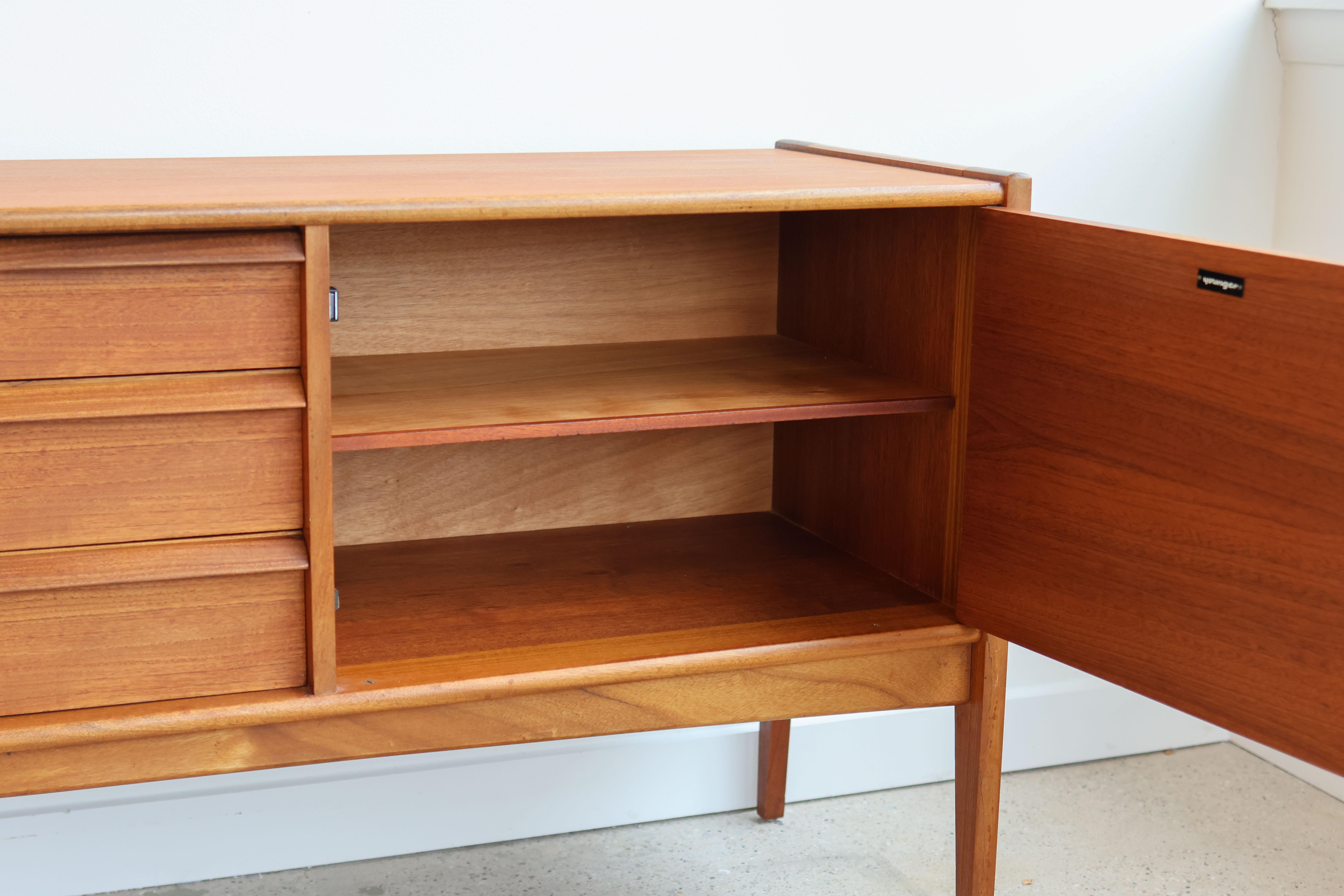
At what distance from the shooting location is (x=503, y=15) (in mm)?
1658

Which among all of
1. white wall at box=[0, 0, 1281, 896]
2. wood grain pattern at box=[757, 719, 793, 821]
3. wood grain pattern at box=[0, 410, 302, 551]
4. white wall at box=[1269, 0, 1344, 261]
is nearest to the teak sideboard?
wood grain pattern at box=[0, 410, 302, 551]

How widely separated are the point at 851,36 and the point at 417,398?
0.89 metres

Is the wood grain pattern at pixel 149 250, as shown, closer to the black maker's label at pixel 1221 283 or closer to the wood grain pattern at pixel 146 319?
the wood grain pattern at pixel 146 319

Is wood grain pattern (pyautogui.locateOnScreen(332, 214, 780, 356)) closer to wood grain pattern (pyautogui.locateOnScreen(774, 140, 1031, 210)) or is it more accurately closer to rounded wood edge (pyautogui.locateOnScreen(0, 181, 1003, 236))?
wood grain pattern (pyautogui.locateOnScreen(774, 140, 1031, 210))

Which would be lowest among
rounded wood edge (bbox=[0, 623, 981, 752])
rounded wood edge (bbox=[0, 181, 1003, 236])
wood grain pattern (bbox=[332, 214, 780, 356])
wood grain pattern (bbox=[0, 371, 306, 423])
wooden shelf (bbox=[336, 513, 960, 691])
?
rounded wood edge (bbox=[0, 623, 981, 752])

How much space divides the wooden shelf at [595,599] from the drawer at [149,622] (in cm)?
9

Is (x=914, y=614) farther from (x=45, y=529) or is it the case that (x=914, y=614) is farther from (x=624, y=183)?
(x=45, y=529)

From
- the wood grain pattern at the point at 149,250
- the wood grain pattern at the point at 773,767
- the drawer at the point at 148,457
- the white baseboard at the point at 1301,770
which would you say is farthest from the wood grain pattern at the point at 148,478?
the white baseboard at the point at 1301,770

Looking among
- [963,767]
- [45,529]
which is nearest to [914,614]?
[963,767]

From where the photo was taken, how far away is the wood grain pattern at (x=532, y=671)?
1.09 m

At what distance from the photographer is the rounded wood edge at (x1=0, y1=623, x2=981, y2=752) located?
42.6 inches

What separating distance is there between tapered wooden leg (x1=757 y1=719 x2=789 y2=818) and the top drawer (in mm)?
1037

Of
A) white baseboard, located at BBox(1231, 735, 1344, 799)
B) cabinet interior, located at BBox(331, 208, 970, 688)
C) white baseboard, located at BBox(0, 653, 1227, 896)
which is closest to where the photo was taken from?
cabinet interior, located at BBox(331, 208, 970, 688)

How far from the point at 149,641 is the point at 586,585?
47cm
